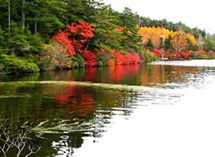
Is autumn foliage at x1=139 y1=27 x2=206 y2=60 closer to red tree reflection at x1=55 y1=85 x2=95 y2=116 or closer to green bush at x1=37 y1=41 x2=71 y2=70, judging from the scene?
green bush at x1=37 y1=41 x2=71 y2=70

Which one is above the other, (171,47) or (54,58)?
(171,47)

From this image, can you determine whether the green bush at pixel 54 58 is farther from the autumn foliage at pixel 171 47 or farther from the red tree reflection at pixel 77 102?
the autumn foliage at pixel 171 47

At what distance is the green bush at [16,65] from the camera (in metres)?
26.1

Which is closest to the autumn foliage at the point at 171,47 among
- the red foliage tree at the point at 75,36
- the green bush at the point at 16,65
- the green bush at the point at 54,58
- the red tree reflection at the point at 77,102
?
the red foliage tree at the point at 75,36

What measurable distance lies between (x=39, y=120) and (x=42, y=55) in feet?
73.7

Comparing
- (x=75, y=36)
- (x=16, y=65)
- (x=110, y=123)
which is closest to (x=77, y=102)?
(x=110, y=123)

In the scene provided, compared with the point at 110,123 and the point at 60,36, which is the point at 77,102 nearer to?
the point at 110,123

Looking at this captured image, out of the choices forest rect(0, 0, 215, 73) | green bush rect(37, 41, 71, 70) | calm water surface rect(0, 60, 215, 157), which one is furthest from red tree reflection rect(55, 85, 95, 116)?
green bush rect(37, 41, 71, 70)

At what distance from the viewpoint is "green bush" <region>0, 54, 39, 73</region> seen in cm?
2615

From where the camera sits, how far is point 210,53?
323 feet

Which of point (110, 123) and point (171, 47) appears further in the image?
point (171, 47)

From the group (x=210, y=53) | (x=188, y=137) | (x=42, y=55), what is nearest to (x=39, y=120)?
(x=188, y=137)

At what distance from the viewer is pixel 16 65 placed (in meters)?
26.8

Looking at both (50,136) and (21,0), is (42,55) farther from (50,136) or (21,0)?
(50,136)
